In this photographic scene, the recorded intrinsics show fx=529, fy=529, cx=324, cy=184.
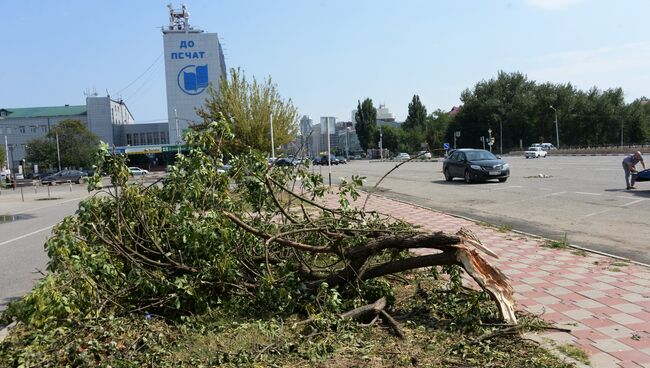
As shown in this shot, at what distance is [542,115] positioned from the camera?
295 ft

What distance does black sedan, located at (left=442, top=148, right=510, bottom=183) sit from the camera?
22312 millimetres

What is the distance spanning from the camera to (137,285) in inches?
187

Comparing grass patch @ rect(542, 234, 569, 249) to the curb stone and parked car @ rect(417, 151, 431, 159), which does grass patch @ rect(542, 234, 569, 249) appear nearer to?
parked car @ rect(417, 151, 431, 159)

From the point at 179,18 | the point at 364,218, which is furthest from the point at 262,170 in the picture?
the point at 179,18

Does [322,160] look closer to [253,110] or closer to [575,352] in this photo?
[253,110]

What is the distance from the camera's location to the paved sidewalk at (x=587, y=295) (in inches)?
160

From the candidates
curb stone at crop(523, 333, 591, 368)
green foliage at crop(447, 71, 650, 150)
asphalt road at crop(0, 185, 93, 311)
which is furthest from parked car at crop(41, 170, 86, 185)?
green foliage at crop(447, 71, 650, 150)

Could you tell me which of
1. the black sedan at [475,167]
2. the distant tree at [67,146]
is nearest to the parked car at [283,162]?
the black sedan at [475,167]

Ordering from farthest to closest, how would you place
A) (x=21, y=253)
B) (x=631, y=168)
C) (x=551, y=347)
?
(x=631, y=168) → (x=21, y=253) → (x=551, y=347)

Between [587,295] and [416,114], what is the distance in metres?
120

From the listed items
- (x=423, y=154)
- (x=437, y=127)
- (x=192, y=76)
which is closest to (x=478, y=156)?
(x=423, y=154)

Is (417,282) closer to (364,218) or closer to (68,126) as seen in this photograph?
(364,218)

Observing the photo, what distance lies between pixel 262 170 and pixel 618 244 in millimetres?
5927

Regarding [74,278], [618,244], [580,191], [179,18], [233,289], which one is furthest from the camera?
[179,18]
